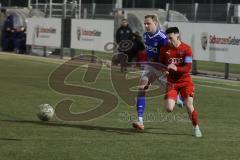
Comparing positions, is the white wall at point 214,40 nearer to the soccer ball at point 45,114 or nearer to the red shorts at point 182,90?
the soccer ball at point 45,114

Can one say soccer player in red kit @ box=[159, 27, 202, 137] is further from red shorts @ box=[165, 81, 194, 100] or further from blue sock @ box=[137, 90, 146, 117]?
blue sock @ box=[137, 90, 146, 117]

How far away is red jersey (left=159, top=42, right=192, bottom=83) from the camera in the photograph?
38.7 feet

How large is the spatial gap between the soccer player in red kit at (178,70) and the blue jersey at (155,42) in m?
0.50

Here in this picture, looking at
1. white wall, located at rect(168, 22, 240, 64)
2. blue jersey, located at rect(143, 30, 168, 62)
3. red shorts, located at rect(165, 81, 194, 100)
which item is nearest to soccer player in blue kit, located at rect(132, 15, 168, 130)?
blue jersey, located at rect(143, 30, 168, 62)

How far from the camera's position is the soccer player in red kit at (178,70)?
38.7 feet

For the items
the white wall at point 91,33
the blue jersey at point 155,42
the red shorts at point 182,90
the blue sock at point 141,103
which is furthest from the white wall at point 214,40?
the red shorts at point 182,90

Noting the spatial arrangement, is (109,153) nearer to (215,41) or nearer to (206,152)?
(206,152)

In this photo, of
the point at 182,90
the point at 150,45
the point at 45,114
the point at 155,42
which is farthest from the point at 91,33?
the point at 182,90

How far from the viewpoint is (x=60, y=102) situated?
54.5 feet

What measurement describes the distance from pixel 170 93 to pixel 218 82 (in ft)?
42.5

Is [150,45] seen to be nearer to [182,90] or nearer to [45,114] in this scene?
[182,90]

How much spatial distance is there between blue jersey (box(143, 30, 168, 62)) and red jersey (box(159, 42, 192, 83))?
56 centimetres

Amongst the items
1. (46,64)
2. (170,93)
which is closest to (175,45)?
(170,93)

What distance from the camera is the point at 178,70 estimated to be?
11.8 meters
